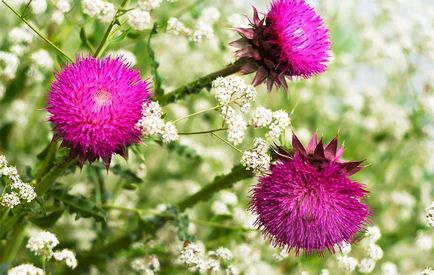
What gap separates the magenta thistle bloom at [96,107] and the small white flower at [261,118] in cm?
22

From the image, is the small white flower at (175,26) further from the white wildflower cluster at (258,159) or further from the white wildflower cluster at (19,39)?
the white wildflower cluster at (19,39)

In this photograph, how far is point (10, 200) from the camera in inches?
52.2

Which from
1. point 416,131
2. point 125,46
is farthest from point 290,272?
point 125,46

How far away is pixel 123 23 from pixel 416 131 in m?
1.26

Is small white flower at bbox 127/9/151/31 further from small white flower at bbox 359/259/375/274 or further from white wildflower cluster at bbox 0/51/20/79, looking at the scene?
small white flower at bbox 359/259/375/274

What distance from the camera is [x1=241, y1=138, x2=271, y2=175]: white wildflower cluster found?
132 cm

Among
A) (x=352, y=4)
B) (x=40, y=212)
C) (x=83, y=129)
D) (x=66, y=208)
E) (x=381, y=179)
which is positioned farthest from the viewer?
(x=352, y=4)

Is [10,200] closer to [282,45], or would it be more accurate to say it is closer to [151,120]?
[151,120]

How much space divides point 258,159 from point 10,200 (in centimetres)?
45

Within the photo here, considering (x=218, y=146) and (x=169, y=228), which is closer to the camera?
(x=169, y=228)

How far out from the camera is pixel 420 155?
2.60 metres

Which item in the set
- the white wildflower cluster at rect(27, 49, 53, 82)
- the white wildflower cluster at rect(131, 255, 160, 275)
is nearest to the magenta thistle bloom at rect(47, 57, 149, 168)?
the white wildflower cluster at rect(131, 255, 160, 275)

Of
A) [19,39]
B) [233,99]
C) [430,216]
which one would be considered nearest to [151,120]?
[233,99]

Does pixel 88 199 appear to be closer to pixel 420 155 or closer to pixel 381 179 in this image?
pixel 381 179
